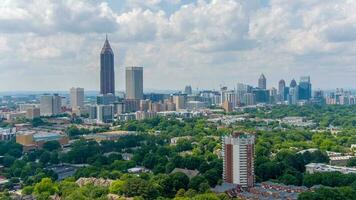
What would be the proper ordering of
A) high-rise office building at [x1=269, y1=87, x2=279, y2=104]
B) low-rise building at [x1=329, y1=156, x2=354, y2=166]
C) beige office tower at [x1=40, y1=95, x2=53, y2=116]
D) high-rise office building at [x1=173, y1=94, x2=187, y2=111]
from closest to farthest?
low-rise building at [x1=329, y1=156, x2=354, y2=166], beige office tower at [x1=40, y1=95, x2=53, y2=116], high-rise office building at [x1=173, y1=94, x2=187, y2=111], high-rise office building at [x1=269, y1=87, x2=279, y2=104]

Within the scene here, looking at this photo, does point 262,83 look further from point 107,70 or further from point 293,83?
point 107,70

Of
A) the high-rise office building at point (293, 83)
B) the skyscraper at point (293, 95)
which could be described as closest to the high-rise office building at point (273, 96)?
the skyscraper at point (293, 95)

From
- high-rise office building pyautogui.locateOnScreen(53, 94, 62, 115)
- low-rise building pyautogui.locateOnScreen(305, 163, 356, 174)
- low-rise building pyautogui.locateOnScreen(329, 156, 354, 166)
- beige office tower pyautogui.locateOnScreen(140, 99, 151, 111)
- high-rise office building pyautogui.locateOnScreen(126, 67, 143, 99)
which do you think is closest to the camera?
low-rise building pyautogui.locateOnScreen(305, 163, 356, 174)

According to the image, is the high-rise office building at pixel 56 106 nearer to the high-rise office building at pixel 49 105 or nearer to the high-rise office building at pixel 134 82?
the high-rise office building at pixel 49 105

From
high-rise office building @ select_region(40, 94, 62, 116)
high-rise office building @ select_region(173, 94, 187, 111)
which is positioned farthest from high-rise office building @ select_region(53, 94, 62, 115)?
high-rise office building @ select_region(173, 94, 187, 111)

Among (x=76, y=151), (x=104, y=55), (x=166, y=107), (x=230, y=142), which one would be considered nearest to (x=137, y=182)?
(x=230, y=142)

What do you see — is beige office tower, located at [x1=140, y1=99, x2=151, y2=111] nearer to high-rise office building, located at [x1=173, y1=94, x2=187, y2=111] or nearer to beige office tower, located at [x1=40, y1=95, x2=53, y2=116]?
high-rise office building, located at [x1=173, y1=94, x2=187, y2=111]
